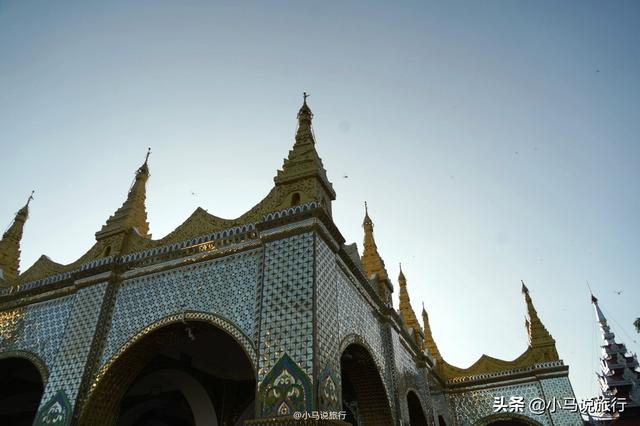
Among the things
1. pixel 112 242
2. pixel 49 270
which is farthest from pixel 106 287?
pixel 49 270

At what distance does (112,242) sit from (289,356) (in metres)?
4.73

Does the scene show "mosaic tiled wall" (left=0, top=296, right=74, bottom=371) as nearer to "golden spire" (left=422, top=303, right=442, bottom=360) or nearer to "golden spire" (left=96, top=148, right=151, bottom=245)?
"golden spire" (left=96, top=148, right=151, bottom=245)

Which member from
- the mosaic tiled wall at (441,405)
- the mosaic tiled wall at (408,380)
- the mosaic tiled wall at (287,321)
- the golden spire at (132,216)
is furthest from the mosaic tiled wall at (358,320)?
the mosaic tiled wall at (441,405)

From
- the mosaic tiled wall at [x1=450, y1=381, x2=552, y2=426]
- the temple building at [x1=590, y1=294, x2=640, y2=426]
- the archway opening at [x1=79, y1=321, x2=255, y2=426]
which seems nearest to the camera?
the archway opening at [x1=79, y1=321, x2=255, y2=426]

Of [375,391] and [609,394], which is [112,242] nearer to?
[375,391]

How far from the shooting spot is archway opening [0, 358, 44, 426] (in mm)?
9164

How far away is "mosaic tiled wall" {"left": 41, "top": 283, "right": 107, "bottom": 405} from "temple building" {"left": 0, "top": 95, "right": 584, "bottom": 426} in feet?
0.08

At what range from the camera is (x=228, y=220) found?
7461 mm

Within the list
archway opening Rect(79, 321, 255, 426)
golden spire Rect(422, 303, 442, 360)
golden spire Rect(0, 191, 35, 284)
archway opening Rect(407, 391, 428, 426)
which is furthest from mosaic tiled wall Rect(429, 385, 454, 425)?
golden spire Rect(0, 191, 35, 284)

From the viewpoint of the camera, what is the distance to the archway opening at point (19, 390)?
30.1 ft

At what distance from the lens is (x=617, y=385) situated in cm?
1714

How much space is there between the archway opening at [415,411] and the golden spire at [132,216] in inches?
283

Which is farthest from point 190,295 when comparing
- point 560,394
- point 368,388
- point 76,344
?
point 560,394

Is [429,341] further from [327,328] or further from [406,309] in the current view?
[327,328]
